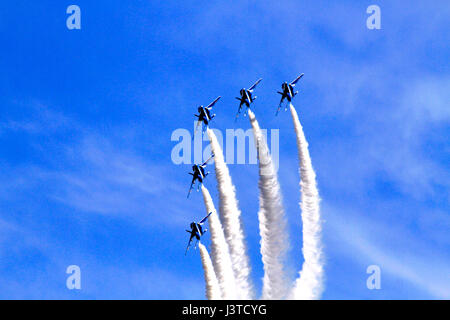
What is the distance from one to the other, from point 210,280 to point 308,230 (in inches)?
658

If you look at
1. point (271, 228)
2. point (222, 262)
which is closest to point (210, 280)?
point (222, 262)

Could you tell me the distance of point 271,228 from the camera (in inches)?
7692

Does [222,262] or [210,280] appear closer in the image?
[210,280]

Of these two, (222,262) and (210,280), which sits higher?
(222,262)

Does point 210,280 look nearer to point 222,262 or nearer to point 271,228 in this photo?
point 222,262

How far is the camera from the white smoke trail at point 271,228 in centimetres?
19288

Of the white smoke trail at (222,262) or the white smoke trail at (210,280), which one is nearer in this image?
the white smoke trail at (210,280)

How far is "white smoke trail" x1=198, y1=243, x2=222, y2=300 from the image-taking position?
629 ft

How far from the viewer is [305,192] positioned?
197 m

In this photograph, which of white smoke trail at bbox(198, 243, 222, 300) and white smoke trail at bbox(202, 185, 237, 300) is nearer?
Result: white smoke trail at bbox(198, 243, 222, 300)

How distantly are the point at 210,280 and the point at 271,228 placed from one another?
12.1 m

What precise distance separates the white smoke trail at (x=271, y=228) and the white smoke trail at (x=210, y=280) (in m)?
7.04

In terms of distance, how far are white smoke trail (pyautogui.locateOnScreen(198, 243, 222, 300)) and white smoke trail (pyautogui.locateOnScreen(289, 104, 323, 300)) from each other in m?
11.2

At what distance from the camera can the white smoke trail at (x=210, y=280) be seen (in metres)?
192
